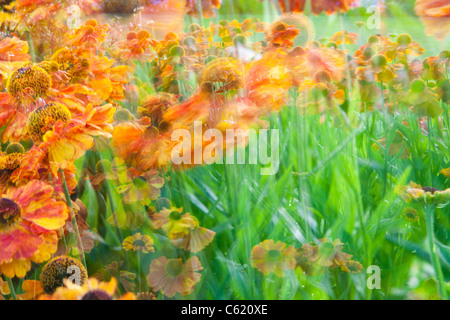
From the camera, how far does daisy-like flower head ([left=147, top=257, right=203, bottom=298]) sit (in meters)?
0.35

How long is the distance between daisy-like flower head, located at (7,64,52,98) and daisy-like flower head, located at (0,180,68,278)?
126 mm

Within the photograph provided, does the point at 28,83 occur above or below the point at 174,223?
above

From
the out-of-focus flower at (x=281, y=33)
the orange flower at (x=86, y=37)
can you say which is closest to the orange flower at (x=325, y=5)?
the out-of-focus flower at (x=281, y=33)

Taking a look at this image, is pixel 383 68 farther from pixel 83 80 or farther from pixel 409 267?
pixel 83 80

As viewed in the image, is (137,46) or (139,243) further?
(137,46)

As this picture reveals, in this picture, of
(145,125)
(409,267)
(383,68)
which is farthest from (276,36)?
(409,267)

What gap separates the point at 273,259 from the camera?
350 mm

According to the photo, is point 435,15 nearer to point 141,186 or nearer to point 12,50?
point 141,186

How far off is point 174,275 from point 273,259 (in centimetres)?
9

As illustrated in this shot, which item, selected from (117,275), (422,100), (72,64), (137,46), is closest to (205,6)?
(137,46)

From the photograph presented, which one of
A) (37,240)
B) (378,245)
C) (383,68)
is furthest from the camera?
(383,68)

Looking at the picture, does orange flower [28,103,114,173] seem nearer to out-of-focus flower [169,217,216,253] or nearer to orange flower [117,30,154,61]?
out-of-focus flower [169,217,216,253]

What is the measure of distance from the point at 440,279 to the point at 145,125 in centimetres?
32
